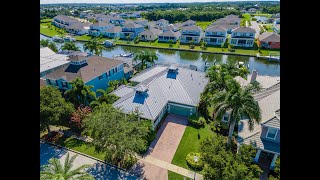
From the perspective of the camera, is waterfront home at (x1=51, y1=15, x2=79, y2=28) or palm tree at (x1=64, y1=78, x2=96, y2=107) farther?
waterfront home at (x1=51, y1=15, x2=79, y2=28)

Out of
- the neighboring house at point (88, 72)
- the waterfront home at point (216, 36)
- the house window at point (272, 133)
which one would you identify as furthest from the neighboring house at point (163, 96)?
the waterfront home at point (216, 36)

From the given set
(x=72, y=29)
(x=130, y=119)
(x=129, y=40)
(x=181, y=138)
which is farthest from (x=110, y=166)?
(x=72, y=29)

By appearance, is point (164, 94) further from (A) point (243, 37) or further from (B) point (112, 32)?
(B) point (112, 32)

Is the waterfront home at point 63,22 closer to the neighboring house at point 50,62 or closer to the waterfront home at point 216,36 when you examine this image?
the neighboring house at point 50,62

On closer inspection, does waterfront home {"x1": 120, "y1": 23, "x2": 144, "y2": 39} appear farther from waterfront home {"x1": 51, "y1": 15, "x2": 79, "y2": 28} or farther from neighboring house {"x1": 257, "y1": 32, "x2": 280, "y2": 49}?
neighboring house {"x1": 257, "y1": 32, "x2": 280, "y2": 49}

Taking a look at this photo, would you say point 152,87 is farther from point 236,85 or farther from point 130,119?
point 236,85

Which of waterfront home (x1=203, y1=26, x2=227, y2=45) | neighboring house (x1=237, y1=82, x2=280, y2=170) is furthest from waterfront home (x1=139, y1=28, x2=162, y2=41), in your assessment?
neighboring house (x1=237, y1=82, x2=280, y2=170)
